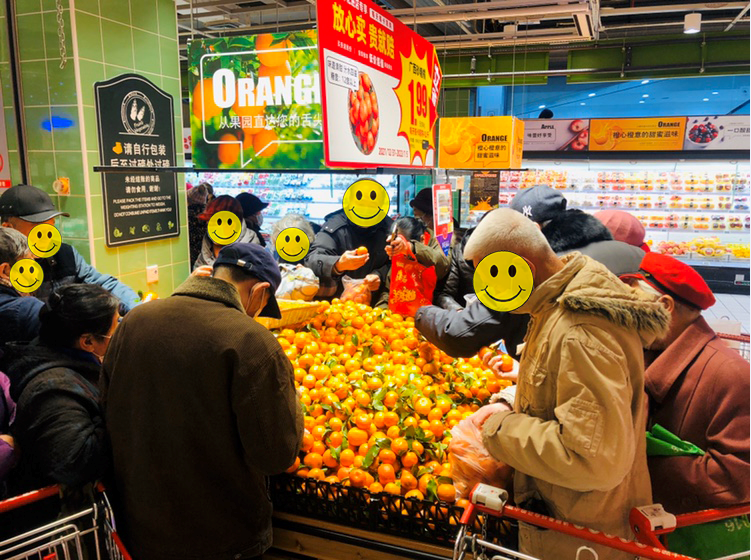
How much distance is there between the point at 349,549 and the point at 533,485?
782mm

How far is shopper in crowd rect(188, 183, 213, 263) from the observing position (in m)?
5.53

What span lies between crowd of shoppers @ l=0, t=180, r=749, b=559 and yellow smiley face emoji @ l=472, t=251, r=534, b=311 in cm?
10

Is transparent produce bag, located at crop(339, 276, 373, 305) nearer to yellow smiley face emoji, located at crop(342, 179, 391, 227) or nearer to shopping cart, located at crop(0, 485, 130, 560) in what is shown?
yellow smiley face emoji, located at crop(342, 179, 391, 227)

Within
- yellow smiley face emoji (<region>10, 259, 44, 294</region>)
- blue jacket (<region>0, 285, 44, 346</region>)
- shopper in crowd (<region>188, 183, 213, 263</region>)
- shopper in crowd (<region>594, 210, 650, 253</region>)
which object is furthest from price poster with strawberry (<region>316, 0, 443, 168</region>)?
shopper in crowd (<region>188, 183, 213, 263</region>)

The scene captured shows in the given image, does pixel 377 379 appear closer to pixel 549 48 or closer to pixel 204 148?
pixel 204 148

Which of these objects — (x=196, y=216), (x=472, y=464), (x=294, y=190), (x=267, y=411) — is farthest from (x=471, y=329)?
(x=294, y=190)

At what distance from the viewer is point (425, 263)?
3453 millimetres

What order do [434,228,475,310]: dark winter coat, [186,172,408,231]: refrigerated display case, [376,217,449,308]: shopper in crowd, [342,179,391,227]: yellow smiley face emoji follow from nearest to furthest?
1. [342,179,391,227]: yellow smiley face emoji
2. [376,217,449,308]: shopper in crowd
3. [434,228,475,310]: dark winter coat
4. [186,172,408,231]: refrigerated display case

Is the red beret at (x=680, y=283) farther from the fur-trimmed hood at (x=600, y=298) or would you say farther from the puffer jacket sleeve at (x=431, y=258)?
the puffer jacket sleeve at (x=431, y=258)

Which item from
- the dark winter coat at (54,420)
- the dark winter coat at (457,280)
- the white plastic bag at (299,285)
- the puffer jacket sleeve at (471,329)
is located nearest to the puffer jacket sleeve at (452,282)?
the dark winter coat at (457,280)

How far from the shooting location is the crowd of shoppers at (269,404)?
1579mm

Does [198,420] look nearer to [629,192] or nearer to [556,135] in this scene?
[556,135]

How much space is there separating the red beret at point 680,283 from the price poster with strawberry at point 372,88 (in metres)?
1.38

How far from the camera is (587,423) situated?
1.52 meters
